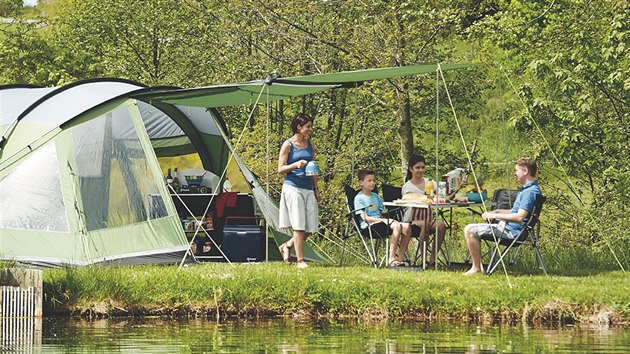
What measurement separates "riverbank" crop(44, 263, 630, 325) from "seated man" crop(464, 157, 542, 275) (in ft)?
2.44

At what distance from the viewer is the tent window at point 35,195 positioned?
12.0 meters

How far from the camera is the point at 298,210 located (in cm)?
1161

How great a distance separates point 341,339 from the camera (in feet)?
28.1

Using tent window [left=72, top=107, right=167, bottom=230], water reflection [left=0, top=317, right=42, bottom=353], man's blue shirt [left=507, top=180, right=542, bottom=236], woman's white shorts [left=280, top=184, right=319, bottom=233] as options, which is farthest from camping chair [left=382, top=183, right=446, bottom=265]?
water reflection [left=0, top=317, right=42, bottom=353]

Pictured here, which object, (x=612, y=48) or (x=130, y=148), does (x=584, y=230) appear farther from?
(x=130, y=148)

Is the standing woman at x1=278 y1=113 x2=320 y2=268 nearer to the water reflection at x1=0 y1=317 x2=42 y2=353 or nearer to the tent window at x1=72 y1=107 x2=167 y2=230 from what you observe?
the tent window at x1=72 y1=107 x2=167 y2=230

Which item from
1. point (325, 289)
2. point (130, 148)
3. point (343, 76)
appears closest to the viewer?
point (325, 289)

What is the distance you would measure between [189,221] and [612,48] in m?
5.72

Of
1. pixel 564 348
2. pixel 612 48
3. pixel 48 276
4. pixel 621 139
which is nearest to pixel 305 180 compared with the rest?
pixel 48 276

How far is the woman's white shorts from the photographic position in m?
11.6

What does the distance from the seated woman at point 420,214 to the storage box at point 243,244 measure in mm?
1712

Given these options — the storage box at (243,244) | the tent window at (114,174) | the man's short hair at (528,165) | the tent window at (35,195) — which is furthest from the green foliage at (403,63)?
the tent window at (35,195)

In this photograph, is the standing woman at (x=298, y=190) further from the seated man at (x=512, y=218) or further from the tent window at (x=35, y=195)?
the tent window at (x=35, y=195)

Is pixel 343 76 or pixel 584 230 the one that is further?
pixel 584 230
